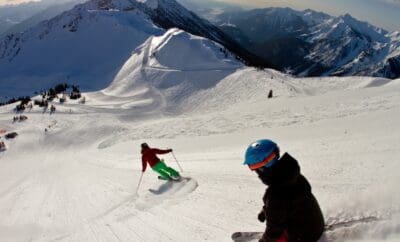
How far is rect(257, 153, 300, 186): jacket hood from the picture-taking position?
17.8ft

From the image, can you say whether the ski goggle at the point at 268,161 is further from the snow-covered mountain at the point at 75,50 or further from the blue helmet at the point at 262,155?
the snow-covered mountain at the point at 75,50

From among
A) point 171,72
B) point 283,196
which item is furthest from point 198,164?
point 171,72

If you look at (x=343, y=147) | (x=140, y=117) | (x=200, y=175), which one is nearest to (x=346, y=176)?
(x=343, y=147)

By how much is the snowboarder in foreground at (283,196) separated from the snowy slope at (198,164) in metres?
0.93

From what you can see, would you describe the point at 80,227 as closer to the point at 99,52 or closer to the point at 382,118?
the point at 382,118

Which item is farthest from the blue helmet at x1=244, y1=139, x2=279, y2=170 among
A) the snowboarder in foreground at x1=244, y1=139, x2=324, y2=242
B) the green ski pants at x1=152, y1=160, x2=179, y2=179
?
the green ski pants at x1=152, y1=160, x2=179, y2=179

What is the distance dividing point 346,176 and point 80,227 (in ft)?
24.7

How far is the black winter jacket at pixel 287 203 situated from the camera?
545cm

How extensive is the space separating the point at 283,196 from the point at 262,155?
636 mm

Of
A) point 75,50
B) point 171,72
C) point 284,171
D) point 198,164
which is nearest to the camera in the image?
point 284,171

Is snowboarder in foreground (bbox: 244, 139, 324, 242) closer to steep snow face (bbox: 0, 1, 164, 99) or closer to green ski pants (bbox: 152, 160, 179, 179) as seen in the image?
green ski pants (bbox: 152, 160, 179, 179)

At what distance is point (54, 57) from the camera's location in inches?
3634

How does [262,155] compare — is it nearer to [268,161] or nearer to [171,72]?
[268,161]

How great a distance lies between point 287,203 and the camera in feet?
18.1
